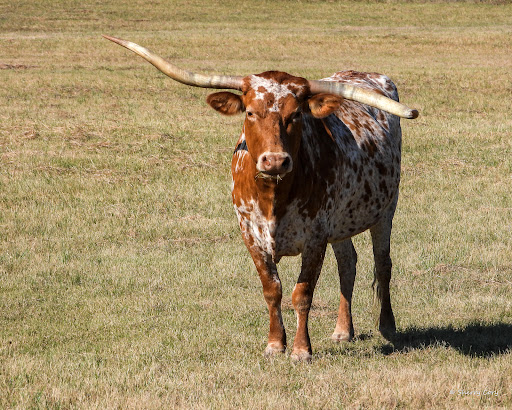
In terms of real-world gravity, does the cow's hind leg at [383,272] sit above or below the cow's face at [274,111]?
below

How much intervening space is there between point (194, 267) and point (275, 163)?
13.3 ft

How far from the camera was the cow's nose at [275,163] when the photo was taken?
Answer: 18.5 ft

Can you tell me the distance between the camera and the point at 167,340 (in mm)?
7074

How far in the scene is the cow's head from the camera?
18.9ft

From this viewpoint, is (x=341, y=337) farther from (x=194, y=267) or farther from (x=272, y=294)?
(x=194, y=267)

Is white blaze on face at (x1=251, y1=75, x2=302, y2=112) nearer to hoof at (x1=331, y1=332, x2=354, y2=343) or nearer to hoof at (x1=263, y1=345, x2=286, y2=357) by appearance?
hoof at (x1=263, y1=345, x2=286, y2=357)

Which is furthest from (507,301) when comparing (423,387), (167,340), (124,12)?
(124,12)

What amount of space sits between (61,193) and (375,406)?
874 cm

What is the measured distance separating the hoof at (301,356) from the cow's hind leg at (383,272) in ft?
4.35

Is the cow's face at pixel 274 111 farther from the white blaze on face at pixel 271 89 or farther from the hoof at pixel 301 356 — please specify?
the hoof at pixel 301 356

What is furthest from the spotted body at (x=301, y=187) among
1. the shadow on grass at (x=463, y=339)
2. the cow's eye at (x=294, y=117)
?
the shadow on grass at (x=463, y=339)

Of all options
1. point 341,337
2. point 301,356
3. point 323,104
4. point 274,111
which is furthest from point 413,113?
point 341,337

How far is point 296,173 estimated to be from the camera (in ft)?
20.7

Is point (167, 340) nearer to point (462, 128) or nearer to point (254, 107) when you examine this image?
point (254, 107)
